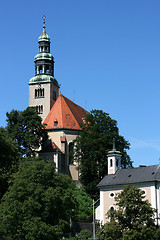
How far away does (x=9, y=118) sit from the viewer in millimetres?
70812

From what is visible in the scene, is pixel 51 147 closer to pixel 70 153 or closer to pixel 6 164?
pixel 70 153

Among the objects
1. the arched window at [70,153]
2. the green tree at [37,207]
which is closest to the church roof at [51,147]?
the arched window at [70,153]

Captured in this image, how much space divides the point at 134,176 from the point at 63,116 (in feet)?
91.0

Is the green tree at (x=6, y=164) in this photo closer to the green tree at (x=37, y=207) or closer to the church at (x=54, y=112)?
the green tree at (x=37, y=207)

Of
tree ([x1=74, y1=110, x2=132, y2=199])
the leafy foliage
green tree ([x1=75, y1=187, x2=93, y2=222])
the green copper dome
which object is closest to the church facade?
green tree ([x1=75, y1=187, x2=93, y2=222])

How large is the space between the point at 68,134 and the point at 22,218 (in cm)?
3845

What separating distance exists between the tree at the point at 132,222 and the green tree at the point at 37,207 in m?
4.03

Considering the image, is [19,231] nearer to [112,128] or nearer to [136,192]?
[136,192]

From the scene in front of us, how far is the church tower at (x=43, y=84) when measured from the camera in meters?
85.4

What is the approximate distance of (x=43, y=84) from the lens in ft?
283

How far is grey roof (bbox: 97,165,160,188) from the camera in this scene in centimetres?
5128

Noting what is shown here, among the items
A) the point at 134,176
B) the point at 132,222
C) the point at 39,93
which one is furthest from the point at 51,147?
the point at 132,222

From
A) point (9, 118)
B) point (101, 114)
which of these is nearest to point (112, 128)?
point (101, 114)

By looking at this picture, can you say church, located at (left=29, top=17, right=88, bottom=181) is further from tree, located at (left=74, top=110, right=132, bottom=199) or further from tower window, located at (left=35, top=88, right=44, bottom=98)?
tree, located at (left=74, top=110, right=132, bottom=199)
